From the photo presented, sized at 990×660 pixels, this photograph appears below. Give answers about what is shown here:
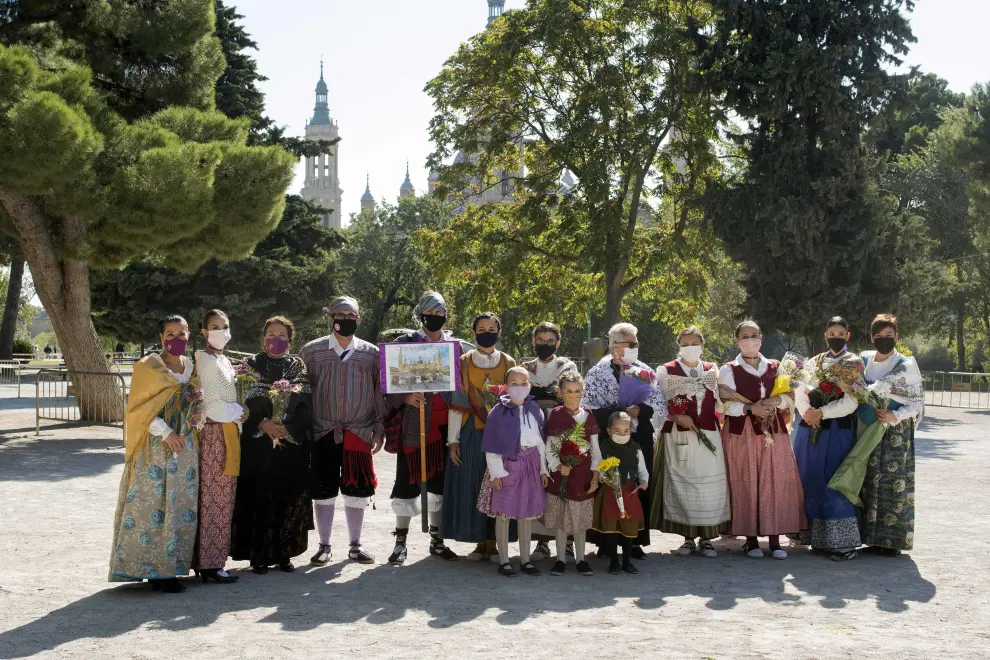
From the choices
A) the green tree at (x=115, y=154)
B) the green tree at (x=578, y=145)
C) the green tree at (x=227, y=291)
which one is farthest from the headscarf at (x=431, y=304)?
the green tree at (x=227, y=291)

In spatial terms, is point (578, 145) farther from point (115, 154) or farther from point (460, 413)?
point (460, 413)

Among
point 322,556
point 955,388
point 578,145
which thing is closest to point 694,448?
point 322,556

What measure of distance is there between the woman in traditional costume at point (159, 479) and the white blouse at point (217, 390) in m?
0.08

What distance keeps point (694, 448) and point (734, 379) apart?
0.69m

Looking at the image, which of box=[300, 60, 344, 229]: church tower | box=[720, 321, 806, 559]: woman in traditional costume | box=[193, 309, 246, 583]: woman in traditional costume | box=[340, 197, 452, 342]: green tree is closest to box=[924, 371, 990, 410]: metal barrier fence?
box=[340, 197, 452, 342]: green tree

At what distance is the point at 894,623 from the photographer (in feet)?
20.6

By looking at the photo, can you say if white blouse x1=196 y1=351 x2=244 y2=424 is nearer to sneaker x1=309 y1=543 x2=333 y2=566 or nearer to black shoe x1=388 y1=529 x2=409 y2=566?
sneaker x1=309 y1=543 x2=333 y2=566

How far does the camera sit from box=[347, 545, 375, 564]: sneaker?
8.03 metres

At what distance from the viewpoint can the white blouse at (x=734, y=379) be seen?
8445mm

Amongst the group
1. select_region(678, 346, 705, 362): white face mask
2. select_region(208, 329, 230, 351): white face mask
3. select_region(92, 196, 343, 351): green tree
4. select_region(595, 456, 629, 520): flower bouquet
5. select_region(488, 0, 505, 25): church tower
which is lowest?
select_region(595, 456, 629, 520): flower bouquet

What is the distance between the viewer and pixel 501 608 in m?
6.60

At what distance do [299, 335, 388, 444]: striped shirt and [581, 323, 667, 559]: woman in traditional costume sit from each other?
68.0 inches

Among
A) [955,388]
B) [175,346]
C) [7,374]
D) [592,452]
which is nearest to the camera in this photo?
[175,346]

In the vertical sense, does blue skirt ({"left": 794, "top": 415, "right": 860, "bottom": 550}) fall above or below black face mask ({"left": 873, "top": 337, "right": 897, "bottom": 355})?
below
